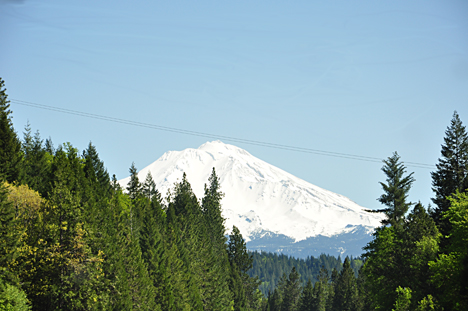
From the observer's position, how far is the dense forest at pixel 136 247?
39.6 meters

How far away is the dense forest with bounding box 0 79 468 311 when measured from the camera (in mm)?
39625

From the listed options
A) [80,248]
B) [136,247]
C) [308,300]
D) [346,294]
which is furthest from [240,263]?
[80,248]

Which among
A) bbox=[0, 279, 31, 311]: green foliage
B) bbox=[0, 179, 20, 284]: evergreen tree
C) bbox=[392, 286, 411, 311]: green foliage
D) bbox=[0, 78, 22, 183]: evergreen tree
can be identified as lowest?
bbox=[0, 279, 31, 311]: green foliage

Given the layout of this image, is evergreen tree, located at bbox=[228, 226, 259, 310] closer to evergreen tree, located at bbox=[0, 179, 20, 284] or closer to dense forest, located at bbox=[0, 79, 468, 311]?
dense forest, located at bbox=[0, 79, 468, 311]

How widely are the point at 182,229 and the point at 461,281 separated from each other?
52254 millimetres

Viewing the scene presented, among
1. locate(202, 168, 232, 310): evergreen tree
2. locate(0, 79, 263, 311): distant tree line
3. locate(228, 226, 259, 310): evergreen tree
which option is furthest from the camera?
locate(228, 226, 259, 310): evergreen tree

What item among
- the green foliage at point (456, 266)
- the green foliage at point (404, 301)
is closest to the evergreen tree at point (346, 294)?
the green foliage at point (404, 301)

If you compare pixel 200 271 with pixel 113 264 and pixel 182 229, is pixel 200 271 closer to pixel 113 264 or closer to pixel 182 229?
pixel 182 229

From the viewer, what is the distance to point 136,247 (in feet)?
178

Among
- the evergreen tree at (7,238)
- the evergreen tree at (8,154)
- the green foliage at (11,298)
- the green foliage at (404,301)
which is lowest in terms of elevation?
the green foliage at (11,298)

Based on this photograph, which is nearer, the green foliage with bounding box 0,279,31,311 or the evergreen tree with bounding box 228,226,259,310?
the green foliage with bounding box 0,279,31,311

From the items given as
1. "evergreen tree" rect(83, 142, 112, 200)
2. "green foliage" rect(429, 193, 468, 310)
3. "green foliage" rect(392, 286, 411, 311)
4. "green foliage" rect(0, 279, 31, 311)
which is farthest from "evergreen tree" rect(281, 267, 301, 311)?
"green foliage" rect(0, 279, 31, 311)

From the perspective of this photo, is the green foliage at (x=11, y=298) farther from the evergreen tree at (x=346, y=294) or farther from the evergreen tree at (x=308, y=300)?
the evergreen tree at (x=308, y=300)

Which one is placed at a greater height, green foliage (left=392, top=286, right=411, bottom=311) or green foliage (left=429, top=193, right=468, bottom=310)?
green foliage (left=429, top=193, right=468, bottom=310)
